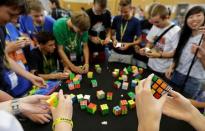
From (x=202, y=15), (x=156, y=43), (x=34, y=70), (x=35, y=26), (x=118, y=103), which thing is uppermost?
(x=202, y=15)

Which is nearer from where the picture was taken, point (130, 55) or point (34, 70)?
point (34, 70)

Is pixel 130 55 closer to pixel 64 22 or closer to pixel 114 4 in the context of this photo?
pixel 64 22

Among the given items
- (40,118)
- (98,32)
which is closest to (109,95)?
(40,118)

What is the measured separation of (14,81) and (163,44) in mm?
1761

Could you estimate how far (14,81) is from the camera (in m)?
1.88

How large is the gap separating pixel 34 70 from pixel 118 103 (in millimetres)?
1007

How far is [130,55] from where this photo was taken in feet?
10.4

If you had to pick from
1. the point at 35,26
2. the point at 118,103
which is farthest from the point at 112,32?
the point at 118,103

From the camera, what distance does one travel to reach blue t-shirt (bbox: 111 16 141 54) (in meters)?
3.05

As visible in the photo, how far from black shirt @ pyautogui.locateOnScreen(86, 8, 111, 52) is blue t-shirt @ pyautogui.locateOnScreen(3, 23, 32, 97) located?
1.24 m

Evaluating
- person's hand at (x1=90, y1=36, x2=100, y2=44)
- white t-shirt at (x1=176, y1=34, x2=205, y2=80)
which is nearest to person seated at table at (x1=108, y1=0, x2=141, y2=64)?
person's hand at (x1=90, y1=36, x2=100, y2=44)

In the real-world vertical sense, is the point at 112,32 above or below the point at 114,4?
below

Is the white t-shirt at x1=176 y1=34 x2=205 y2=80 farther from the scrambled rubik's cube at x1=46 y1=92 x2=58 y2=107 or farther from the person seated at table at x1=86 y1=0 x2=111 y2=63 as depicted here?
the scrambled rubik's cube at x1=46 y1=92 x2=58 y2=107

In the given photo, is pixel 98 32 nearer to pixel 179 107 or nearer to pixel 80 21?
pixel 80 21
